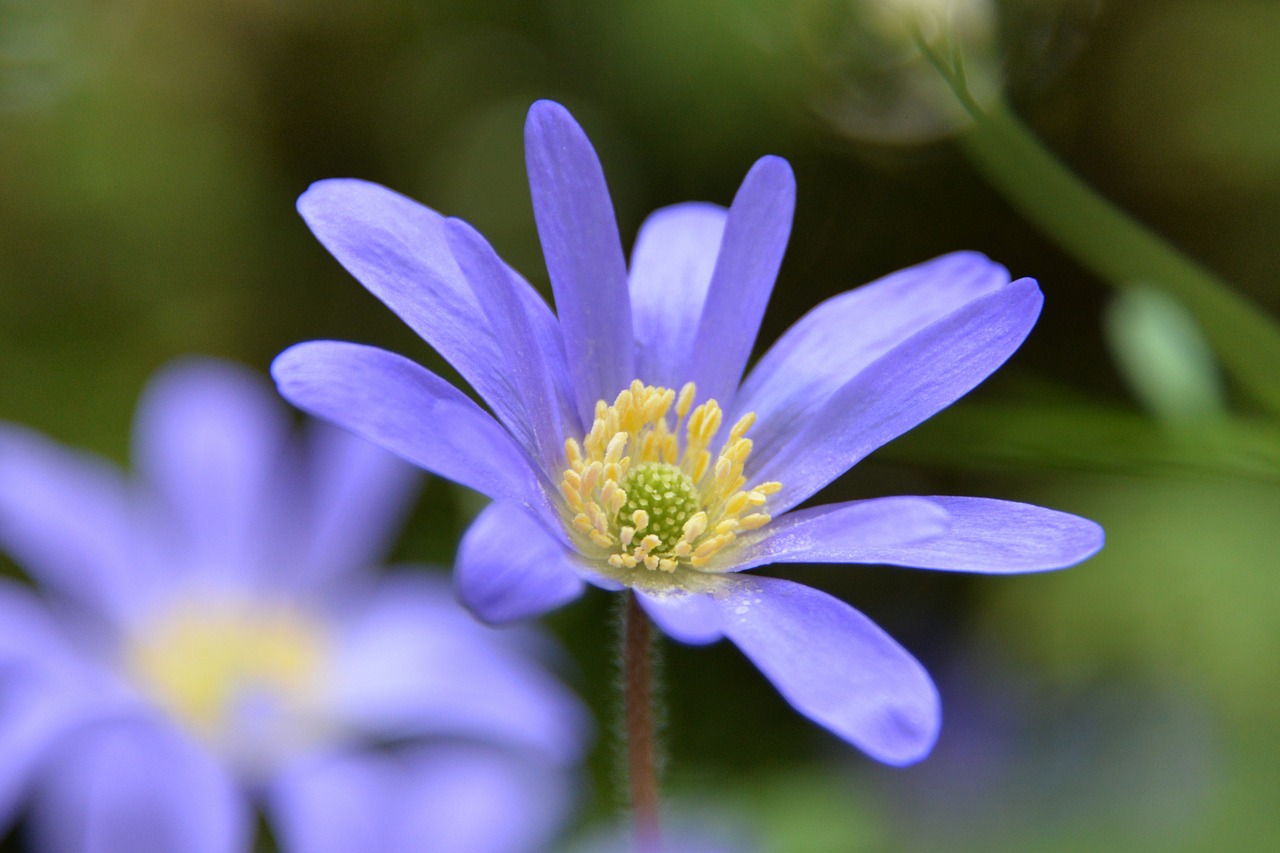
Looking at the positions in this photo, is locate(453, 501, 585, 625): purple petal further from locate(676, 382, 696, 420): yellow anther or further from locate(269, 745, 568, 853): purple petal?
locate(269, 745, 568, 853): purple petal

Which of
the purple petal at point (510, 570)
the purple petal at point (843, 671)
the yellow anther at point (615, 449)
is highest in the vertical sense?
the yellow anther at point (615, 449)

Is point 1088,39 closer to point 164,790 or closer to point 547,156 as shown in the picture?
point 547,156

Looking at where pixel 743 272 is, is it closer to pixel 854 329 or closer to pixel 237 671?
pixel 854 329

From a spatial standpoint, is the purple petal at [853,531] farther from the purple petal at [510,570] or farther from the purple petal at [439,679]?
the purple petal at [439,679]

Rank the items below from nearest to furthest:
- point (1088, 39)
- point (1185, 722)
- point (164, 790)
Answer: point (164, 790) < point (1185, 722) < point (1088, 39)

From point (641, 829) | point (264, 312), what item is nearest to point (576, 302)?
point (641, 829)

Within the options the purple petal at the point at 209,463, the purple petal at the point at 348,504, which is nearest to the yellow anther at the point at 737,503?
the purple petal at the point at 348,504

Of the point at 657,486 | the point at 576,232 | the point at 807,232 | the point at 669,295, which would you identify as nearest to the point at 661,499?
the point at 657,486
